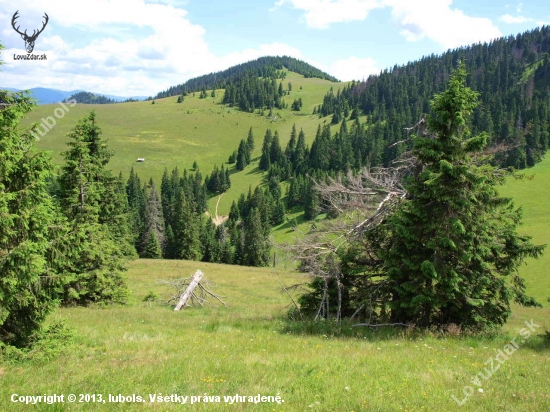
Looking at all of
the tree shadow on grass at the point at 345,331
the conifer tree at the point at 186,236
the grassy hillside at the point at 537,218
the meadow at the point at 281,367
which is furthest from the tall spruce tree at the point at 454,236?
the conifer tree at the point at 186,236

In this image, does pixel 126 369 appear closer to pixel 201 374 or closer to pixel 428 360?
pixel 201 374

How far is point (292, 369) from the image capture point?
8.12m

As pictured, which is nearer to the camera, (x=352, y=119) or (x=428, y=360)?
(x=428, y=360)

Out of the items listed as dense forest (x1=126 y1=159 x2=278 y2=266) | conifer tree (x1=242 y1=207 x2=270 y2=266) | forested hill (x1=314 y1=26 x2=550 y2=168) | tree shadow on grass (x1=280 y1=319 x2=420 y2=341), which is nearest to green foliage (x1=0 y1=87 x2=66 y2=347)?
tree shadow on grass (x1=280 y1=319 x2=420 y2=341)

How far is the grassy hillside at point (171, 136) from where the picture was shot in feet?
427

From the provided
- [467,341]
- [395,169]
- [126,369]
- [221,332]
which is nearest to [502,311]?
[467,341]

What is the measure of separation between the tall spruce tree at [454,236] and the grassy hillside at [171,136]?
107 metres

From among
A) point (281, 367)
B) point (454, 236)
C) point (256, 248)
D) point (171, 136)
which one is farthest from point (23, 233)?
point (171, 136)

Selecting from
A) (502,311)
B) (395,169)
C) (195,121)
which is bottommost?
(502,311)

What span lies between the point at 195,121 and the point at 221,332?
180493 mm

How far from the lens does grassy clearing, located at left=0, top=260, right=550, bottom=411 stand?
6.39 meters

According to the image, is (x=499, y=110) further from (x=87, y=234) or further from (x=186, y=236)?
(x=87, y=234)

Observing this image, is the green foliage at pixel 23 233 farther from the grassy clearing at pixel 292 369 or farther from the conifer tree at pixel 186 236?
the conifer tree at pixel 186 236

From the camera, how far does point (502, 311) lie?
42.4 ft
